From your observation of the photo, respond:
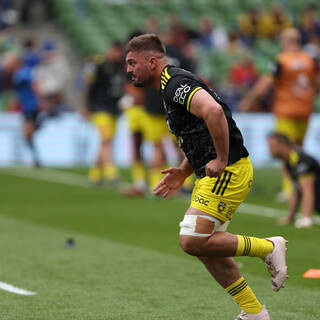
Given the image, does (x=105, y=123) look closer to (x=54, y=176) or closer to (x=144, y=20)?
(x=54, y=176)

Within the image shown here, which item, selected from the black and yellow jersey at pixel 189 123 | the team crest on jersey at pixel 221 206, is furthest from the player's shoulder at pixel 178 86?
the team crest on jersey at pixel 221 206

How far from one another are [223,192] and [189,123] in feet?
1.56

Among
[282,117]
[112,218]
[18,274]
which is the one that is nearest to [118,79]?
[282,117]

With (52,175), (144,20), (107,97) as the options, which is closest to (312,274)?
(107,97)

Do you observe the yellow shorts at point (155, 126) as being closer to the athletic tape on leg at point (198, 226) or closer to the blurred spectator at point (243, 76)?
the athletic tape on leg at point (198, 226)

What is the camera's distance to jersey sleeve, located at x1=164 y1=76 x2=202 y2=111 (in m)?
5.41

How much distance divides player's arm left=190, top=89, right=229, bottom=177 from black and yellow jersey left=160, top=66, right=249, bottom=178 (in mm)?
76

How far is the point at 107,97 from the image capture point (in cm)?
1558

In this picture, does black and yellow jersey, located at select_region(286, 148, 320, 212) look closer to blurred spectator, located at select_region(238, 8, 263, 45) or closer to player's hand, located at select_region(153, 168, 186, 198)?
player's hand, located at select_region(153, 168, 186, 198)

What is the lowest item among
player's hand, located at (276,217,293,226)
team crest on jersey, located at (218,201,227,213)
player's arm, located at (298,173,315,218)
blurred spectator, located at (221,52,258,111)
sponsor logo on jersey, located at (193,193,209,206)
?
blurred spectator, located at (221,52,258,111)

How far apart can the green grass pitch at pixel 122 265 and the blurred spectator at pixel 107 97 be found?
1905 millimetres

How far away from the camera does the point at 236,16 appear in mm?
28672

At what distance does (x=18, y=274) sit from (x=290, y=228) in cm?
396

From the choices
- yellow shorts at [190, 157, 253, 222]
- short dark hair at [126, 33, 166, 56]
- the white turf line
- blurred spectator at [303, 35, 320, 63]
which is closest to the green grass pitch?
yellow shorts at [190, 157, 253, 222]
